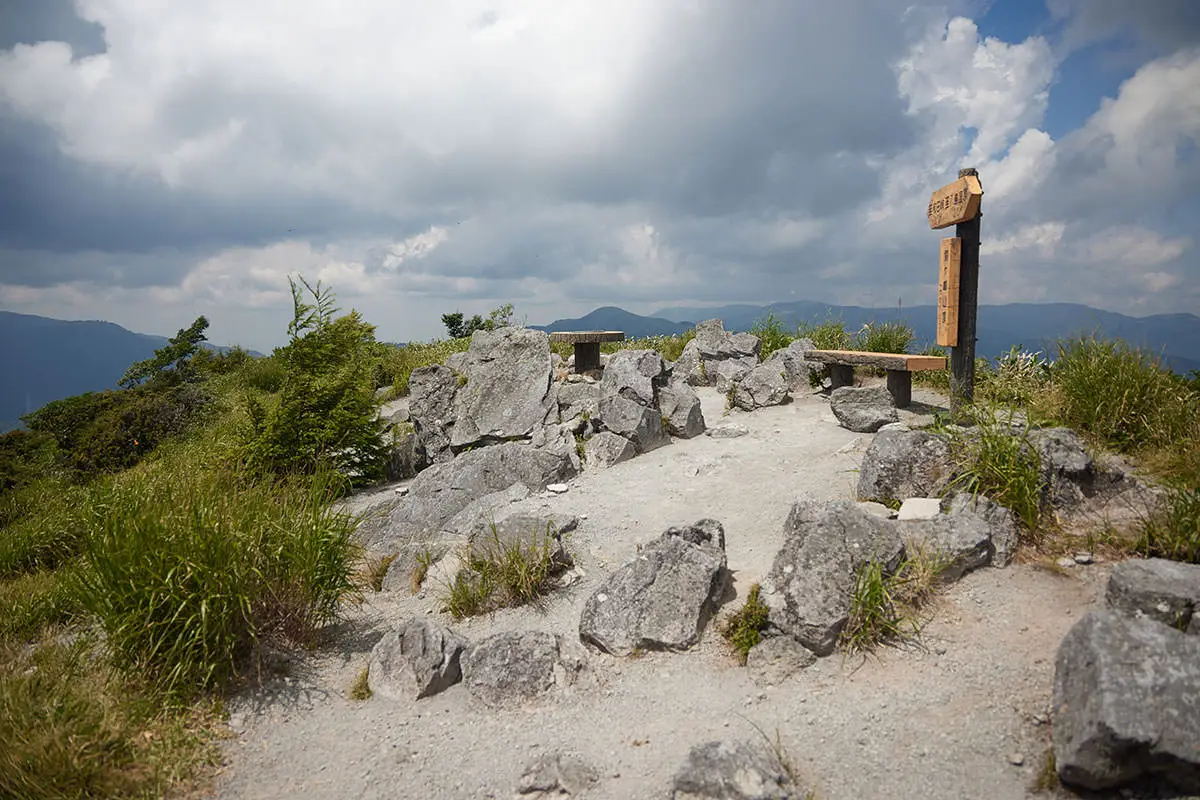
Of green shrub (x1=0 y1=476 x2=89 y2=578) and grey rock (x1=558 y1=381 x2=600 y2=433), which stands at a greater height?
grey rock (x1=558 y1=381 x2=600 y2=433)

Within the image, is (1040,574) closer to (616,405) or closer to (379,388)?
(616,405)

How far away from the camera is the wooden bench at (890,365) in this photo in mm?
8539

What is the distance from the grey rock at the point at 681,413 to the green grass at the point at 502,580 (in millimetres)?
3895

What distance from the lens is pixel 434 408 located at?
10289 mm

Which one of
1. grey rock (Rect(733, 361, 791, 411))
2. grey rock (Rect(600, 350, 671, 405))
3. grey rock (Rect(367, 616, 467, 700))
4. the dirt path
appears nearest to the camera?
the dirt path

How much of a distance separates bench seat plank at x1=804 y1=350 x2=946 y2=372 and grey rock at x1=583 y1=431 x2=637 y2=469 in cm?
367

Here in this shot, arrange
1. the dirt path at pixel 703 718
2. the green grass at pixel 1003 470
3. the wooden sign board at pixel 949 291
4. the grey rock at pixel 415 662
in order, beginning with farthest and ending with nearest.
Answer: the wooden sign board at pixel 949 291 → the green grass at pixel 1003 470 → the grey rock at pixel 415 662 → the dirt path at pixel 703 718

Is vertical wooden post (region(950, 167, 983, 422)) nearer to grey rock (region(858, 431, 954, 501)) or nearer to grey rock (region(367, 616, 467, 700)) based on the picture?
grey rock (region(858, 431, 954, 501))

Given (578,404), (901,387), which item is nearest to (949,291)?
(901,387)

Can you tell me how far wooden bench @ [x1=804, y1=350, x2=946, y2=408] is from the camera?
854 centimetres

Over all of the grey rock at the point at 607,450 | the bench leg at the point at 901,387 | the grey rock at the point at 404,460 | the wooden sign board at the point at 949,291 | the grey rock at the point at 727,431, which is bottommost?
the grey rock at the point at 404,460

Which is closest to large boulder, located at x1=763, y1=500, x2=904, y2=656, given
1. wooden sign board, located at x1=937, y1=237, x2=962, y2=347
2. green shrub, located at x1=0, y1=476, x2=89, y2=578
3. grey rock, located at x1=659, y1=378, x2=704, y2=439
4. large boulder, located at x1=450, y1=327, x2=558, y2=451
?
grey rock, located at x1=659, y1=378, x2=704, y2=439

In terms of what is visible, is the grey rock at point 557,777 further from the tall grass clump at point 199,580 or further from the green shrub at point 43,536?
the green shrub at point 43,536

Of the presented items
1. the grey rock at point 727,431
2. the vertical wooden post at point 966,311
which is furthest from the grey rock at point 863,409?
the grey rock at point 727,431
